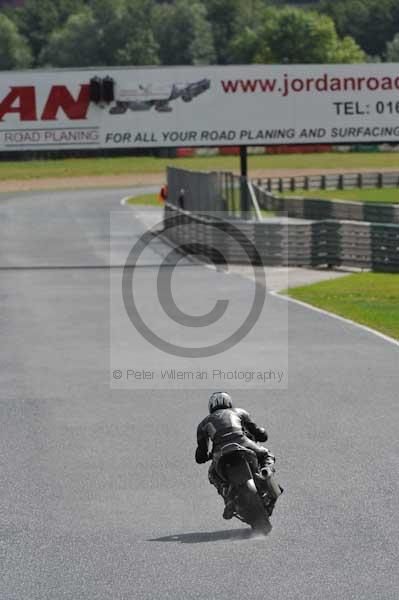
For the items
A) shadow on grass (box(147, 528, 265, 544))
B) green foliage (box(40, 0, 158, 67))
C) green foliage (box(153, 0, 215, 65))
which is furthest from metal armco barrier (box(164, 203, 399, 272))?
green foliage (box(153, 0, 215, 65))

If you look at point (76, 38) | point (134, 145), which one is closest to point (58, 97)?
point (134, 145)

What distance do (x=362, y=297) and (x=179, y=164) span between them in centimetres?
7877

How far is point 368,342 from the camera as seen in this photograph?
878 inches

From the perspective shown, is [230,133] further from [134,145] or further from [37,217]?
[37,217]

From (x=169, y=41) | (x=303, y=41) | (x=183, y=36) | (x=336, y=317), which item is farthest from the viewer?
(x=169, y=41)

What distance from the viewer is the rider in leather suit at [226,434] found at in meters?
10.4

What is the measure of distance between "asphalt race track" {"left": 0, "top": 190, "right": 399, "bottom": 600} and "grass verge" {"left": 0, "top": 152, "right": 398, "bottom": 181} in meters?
78.7

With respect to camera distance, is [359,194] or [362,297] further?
[359,194]

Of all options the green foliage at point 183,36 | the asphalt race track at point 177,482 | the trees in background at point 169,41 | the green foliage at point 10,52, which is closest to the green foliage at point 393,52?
the trees in background at point 169,41

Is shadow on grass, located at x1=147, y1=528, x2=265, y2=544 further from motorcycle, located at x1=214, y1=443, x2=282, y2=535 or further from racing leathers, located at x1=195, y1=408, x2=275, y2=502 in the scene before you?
racing leathers, located at x1=195, y1=408, x2=275, y2=502

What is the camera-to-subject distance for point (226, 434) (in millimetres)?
10414

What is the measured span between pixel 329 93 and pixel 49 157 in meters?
74.1

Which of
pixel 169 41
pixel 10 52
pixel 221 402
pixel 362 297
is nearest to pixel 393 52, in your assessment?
pixel 169 41

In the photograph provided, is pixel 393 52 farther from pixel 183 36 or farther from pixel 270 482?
pixel 270 482
